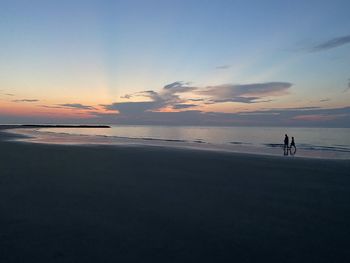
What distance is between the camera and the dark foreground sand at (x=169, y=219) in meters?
5.28

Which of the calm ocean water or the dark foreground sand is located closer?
the dark foreground sand

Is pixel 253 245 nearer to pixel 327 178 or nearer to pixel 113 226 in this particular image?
pixel 113 226

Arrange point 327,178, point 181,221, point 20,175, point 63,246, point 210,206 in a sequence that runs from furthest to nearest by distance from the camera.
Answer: point 327,178 < point 20,175 < point 210,206 < point 181,221 < point 63,246

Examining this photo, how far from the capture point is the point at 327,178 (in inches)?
551

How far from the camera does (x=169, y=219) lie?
7129 millimetres

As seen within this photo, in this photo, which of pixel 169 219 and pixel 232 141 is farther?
pixel 232 141

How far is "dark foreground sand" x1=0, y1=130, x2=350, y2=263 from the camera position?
528 cm

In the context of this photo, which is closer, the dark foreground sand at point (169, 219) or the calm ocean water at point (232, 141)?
the dark foreground sand at point (169, 219)

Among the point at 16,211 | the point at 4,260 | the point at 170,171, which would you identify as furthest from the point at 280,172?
the point at 4,260

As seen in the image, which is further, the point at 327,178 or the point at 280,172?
the point at 280,172

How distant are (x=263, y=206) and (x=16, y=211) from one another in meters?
6.45

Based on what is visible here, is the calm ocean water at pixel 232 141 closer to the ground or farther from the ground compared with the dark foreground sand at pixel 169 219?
farther from the ground

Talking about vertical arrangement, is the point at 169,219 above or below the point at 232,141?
below

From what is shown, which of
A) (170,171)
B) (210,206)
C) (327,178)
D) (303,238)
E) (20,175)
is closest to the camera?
(303,238)
